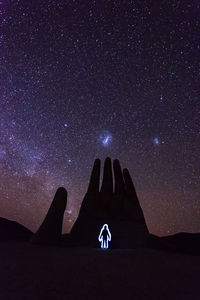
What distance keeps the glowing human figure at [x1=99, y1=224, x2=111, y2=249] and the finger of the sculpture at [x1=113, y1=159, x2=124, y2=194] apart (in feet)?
14.1

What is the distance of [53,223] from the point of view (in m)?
19.6

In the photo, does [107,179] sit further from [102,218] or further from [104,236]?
[104,236]

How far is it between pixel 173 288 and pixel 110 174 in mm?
17290

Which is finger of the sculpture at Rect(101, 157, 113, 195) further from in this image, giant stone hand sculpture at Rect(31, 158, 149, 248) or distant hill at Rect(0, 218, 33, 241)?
distant hill at Rect(0, 218, 33, 241)

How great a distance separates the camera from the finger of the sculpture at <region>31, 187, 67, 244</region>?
62.2 feet

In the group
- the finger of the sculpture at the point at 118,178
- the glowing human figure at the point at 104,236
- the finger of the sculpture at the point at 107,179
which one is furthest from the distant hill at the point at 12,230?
the glowing human figure at the point at 104,236

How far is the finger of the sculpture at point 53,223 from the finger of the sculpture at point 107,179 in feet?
11.0

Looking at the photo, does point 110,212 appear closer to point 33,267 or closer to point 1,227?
point 33,267

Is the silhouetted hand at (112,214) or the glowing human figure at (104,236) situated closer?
the glowing human figure at (104,236)

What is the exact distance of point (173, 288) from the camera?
6.76 meters

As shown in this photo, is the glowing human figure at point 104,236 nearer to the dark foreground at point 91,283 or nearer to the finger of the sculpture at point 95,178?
the finger of the sculpture at point 95,178

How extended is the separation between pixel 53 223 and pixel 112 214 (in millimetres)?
4341

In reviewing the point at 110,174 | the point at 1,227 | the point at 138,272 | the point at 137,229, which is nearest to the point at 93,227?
the point at 137,229

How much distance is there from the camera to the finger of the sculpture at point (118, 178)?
75.3ft
